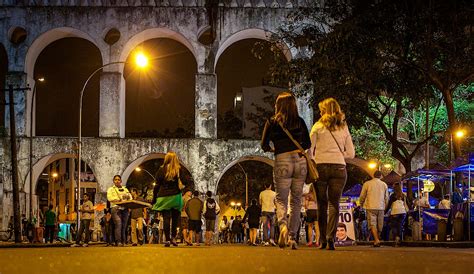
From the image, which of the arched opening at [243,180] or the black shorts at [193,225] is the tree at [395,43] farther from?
the arched opening at [243,180]

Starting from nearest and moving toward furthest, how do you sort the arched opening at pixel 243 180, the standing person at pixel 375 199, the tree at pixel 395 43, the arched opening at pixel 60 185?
the standing person at pixel 375 199 < the tree at pixel 395 43 < the arched opening at pixel 243 180 < the arched opening at pixel 60 185

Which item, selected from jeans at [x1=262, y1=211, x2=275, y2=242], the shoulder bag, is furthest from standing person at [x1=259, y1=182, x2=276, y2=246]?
the shoulder bag

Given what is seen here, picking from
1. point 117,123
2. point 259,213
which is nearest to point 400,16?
point 259,213

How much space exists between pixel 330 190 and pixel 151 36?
2730 centimetres

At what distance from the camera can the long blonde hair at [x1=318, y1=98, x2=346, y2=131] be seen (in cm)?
998

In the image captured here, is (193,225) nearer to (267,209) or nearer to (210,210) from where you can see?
(267,209)

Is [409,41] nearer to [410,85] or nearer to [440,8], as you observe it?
[440,8]

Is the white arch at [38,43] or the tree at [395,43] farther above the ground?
the white arch at [38,43]

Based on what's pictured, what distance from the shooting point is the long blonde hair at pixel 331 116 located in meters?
9.98

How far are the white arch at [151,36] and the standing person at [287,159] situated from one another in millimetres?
25450

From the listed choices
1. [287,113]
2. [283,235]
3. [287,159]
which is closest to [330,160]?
[287,159]

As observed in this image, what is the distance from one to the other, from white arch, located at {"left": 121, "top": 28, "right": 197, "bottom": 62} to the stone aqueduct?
0.06 metres

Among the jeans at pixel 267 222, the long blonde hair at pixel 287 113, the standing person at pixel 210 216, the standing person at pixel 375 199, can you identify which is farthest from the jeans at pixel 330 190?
the standing person at pixel 210 216

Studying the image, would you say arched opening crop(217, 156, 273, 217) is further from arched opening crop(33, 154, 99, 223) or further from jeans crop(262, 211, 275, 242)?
jeans crop(262, 211, 275, 242)
